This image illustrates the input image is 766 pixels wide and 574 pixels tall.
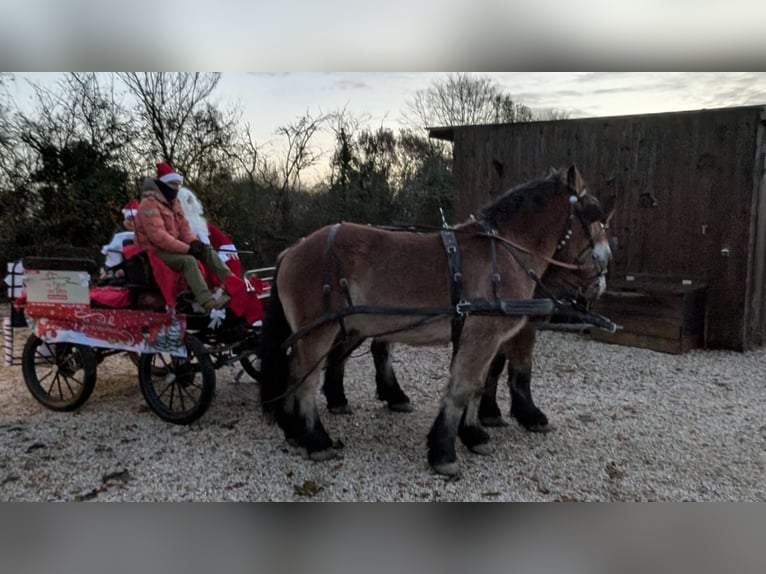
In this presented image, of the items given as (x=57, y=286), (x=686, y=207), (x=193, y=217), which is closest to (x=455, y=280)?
(x=193, y=217)

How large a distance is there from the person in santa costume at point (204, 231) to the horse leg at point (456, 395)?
2371mm

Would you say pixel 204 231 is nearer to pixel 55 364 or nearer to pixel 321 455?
pixel 55 364

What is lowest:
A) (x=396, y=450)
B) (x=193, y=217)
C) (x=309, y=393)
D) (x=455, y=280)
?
(x=396, y=450)

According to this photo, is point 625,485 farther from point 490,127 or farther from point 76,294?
point 490,127

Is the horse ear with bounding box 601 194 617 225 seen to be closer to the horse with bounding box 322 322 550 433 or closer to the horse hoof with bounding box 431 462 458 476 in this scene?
the horse with bounding box 322 322 550 433

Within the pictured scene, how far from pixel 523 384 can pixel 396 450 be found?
1171mm

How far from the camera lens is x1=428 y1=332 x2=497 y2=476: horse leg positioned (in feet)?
11.3

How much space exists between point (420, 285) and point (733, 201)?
559 cm

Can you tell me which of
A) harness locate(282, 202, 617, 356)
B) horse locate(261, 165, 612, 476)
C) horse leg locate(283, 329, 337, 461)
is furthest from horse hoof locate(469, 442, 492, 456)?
horse leg locate(283, 329, 337, 461)

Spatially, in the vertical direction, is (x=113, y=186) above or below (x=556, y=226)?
above

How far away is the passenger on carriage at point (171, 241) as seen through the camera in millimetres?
4102

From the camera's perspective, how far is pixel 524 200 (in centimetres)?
371

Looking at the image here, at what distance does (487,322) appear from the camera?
3.41 m
